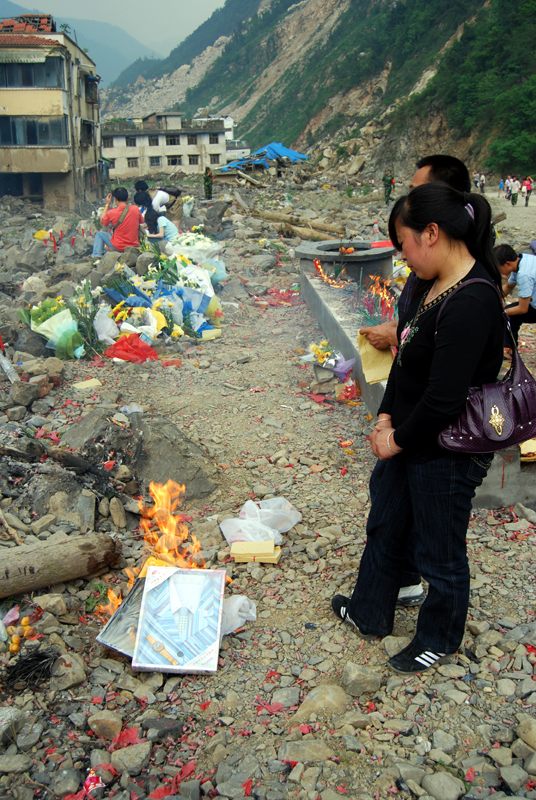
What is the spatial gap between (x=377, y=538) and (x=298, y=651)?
2.05ft

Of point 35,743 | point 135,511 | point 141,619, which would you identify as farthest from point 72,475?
point 35,743

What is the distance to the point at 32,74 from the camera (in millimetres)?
22156

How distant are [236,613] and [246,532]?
0.67m

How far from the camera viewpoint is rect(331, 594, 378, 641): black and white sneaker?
2445mm

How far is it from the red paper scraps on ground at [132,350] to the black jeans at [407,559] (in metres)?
4.15

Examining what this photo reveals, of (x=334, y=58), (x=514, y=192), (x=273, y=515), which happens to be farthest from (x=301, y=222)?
(x=334, y=58)

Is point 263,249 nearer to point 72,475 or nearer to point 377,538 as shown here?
point 72,475

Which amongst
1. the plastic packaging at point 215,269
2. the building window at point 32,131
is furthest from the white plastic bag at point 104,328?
the building window at point 32,131

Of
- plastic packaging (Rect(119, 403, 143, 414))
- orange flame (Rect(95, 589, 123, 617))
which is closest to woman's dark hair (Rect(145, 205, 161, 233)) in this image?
plastic packaging (Rect(119, 403, 143, 414))

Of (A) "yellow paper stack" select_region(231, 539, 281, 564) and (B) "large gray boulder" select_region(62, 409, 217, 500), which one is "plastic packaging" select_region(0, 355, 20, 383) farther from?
(A) "yellow paper stack" select_region(231, 539, 281, 564)

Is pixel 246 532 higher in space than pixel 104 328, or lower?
higher

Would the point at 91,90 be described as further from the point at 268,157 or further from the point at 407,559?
the point at 407,559

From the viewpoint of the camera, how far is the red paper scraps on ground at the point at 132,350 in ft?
20.1

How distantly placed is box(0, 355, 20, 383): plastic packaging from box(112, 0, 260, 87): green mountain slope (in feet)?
374
